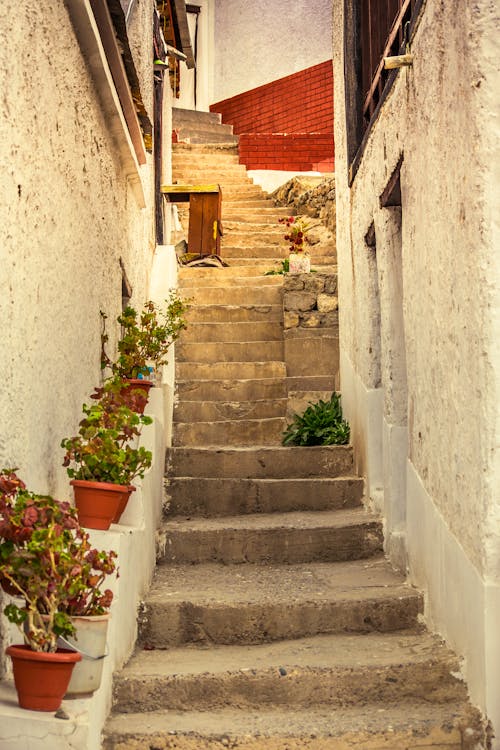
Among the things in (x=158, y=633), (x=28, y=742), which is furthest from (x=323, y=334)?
(x=28, y=742)

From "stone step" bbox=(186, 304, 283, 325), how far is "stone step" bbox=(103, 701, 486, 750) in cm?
540

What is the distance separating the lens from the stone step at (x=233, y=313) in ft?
30.1

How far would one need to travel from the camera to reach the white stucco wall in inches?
147

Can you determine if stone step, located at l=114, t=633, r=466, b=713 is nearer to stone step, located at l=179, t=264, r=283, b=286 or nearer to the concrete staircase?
the concrete staircase

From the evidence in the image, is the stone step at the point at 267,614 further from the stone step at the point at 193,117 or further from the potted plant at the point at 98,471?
the stone step at the point at 193,117

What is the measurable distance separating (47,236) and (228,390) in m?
4.35

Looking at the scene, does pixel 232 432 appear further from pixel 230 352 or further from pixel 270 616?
pixel 270 616

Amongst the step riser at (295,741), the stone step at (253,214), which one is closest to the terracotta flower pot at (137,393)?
the step riser at (295,741)

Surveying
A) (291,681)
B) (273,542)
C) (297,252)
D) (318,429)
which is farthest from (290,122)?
(291,681)

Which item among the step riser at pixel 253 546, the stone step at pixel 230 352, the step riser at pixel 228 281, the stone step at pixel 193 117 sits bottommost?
the step riser at pixel 253 546

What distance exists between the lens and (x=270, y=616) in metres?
5.00

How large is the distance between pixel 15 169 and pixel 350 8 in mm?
4988

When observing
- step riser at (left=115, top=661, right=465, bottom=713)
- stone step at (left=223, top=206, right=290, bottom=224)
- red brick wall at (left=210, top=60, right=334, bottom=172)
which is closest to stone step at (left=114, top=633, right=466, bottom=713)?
step riser at (left=115, top=661, right=465, bottom=713)

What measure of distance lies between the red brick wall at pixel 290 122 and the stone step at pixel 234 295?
6.32 meters
